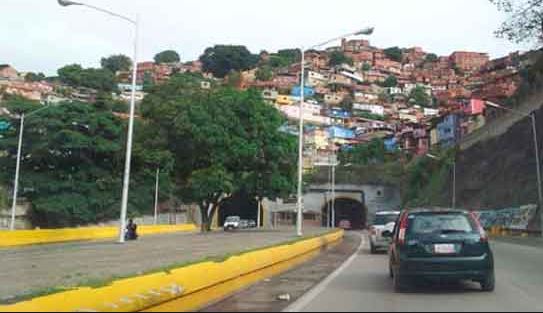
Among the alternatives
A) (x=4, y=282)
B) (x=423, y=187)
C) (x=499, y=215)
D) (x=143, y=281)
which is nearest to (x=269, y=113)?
(x=499, y=215)

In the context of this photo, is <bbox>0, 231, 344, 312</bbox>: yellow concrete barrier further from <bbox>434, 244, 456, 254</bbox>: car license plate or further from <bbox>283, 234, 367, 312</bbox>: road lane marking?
<bbox>434, 244, 456, 254</bbox>: car license plate

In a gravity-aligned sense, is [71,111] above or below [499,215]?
above

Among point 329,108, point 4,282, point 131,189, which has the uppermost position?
point 329,108

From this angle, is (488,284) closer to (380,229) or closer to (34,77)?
(380,229)

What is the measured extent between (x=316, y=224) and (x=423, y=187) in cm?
1898

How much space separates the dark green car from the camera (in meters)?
12.4

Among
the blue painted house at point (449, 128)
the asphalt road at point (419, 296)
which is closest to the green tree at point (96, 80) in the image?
the blue painted house at point (449, 128)

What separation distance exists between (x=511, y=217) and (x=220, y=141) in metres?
24.6

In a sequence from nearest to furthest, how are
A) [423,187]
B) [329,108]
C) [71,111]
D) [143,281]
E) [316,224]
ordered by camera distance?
[143,281] < [71,111] < [423,187] < [316,224] < [329,108]

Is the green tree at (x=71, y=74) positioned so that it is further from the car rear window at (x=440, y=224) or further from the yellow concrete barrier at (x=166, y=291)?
the car rear window at (x=440, y=224)

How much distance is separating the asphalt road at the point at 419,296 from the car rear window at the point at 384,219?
11.0 metres

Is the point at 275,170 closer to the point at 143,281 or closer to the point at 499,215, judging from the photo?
the point at 499,215

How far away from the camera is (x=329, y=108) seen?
198m

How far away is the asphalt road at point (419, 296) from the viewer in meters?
10.5
